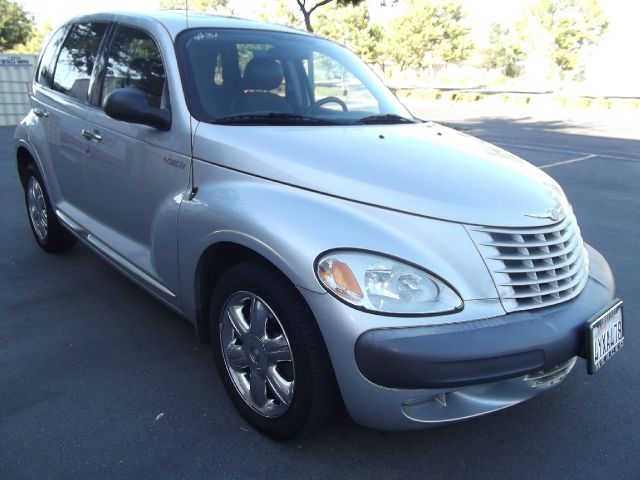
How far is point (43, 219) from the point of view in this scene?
4.68 meters

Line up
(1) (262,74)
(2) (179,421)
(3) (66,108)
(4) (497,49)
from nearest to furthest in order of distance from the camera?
1. (2) (179,421)
2. (1) (262,74)
3. (3) (66,108)
4. (4) (497,49)

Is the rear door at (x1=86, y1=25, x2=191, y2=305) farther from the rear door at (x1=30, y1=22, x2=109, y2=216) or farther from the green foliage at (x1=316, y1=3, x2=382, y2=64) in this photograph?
the green foliage at (x1=316, y1=3, x2=382, y2=64)

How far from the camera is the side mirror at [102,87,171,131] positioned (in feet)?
8.95

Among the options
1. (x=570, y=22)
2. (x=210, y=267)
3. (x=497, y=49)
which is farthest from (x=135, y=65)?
(x=497, y=49)

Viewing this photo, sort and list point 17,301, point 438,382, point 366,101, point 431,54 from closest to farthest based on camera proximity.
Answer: point 438,382
point 366,101
point 17,301
point 431,54

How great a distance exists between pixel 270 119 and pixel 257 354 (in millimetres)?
1172

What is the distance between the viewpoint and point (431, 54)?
171 ft

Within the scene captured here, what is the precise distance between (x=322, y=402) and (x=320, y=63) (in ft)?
7.33

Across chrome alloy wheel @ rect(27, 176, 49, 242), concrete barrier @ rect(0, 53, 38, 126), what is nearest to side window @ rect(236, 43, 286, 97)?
chrome alloy wheel @ rect(27, 176, 49, 242)

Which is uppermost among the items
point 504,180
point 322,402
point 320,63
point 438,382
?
point 320,63

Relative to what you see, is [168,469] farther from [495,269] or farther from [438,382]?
[495,269]

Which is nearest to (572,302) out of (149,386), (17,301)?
(149,386)

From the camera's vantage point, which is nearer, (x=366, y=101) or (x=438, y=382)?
(x=438, y=382)

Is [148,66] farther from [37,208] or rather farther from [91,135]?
[37,208]
